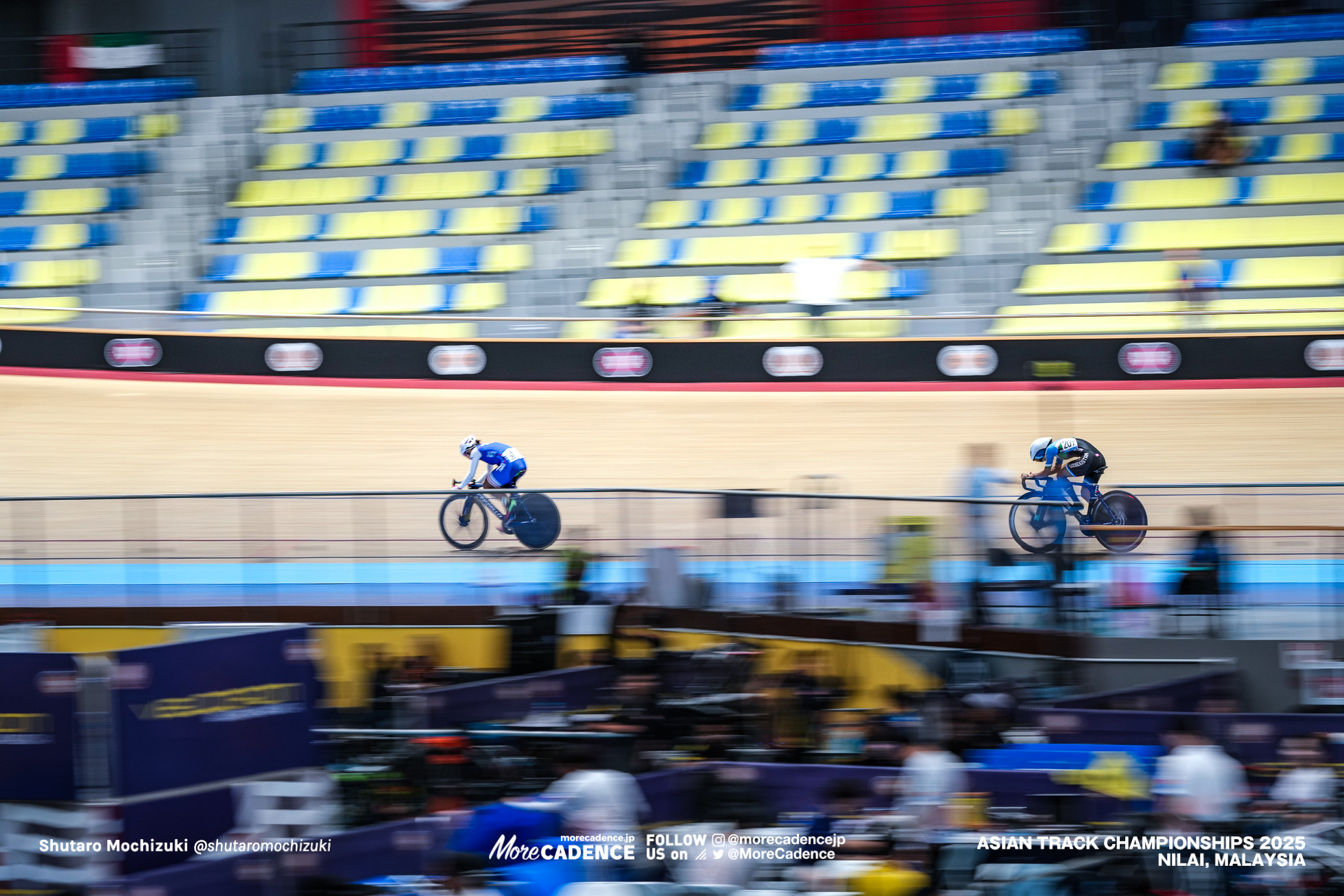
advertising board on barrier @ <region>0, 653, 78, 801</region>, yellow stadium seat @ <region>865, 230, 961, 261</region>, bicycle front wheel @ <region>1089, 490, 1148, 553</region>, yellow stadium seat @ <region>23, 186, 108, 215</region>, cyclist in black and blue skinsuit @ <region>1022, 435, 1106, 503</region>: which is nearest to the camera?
advertising board on barrier @ <region>0, 653, 78, 801</region>

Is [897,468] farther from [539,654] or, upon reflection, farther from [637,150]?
[637,150]

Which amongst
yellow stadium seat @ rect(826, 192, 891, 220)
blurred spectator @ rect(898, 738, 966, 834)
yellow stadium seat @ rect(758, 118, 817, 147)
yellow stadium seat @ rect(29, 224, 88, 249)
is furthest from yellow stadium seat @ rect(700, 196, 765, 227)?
blurred spectator @ rect(898, 738, 966, 834)

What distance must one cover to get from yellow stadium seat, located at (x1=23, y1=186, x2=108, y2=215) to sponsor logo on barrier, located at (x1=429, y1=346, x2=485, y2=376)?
27.2 feet

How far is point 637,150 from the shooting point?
20.2 meters

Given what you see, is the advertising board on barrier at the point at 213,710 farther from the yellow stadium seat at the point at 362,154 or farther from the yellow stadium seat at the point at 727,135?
the yellow stadium seat at the point at 362,154

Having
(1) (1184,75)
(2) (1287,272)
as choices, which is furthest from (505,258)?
(1) (1184,75)

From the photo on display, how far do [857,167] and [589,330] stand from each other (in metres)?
5.69

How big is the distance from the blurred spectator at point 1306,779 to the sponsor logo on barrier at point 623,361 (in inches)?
366

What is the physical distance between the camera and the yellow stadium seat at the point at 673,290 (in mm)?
17375

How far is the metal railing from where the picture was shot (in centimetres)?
808

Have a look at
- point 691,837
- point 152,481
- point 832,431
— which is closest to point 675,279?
point 832,431

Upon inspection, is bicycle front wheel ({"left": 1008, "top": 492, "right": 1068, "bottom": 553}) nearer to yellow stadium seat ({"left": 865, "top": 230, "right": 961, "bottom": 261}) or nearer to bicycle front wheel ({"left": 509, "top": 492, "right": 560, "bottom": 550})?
bicycle front wheel ({"left": 509, "top": 492, "right": 560, "bottom": 550})

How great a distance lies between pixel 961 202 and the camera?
18.2m

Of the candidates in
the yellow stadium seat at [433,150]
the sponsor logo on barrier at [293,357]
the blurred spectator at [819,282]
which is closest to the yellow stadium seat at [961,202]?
the blurred spectator at [819,282]
